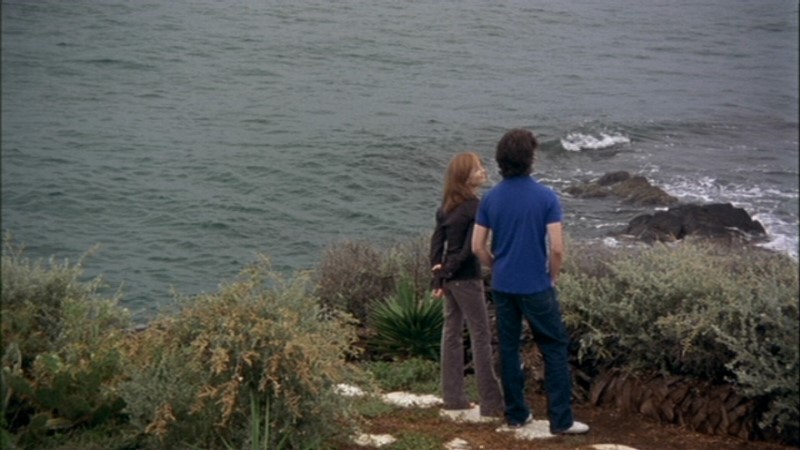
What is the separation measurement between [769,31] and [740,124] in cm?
851

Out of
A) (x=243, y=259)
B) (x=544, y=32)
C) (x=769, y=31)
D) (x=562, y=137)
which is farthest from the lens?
(x=562, y=137)

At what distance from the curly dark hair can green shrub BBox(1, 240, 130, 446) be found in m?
2.64

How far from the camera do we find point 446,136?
1911 centimetres

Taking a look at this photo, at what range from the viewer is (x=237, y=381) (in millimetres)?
6672

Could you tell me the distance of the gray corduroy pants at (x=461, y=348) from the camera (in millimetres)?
8219

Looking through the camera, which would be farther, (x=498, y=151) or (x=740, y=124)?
(x=740, y=124)

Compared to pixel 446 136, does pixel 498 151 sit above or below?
above

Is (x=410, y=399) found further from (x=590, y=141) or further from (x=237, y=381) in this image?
(x=590, y=141)

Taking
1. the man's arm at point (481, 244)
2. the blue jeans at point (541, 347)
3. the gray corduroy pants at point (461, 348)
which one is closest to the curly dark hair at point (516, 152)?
the man's arm at point (481, 244)

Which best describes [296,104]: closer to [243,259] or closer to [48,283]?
[243,259]

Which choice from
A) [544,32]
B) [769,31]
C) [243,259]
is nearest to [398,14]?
[544,32]

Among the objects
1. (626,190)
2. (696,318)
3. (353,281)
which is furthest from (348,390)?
(626,190)

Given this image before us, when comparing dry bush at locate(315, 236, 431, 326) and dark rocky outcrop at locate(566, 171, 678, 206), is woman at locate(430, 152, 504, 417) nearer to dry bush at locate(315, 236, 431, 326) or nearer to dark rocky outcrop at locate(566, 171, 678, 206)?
dry bush at locate(315, 236, 431, 326)

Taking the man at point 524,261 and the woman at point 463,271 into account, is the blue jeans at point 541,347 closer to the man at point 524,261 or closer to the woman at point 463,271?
the man at point 524,261
